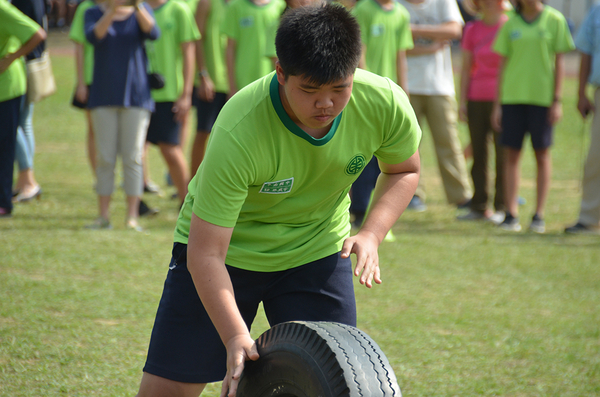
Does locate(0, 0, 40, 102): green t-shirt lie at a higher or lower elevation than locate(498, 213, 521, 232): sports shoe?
higher

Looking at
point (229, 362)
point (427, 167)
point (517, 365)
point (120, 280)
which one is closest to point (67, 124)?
point (427, 167)

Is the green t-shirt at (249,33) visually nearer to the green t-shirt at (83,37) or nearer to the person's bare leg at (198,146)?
the person's bare leg at (198,146)

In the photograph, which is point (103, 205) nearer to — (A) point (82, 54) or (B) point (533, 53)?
(A) point (82, 54)

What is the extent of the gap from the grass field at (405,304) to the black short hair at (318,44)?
199 cm

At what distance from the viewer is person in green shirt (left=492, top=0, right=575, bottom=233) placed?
6945 mm

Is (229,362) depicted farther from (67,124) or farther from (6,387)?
(67,124)

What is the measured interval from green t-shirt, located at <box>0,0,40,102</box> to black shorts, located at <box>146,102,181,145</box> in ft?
4.07

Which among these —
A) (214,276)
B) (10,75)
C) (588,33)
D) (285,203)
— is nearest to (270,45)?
(10,75)

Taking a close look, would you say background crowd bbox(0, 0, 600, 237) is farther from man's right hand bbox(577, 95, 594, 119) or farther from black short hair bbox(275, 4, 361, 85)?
black short hair bbox(275, 4, 361, 85)

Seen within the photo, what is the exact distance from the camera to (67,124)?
13.3 m

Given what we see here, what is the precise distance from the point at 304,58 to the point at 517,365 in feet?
8.32

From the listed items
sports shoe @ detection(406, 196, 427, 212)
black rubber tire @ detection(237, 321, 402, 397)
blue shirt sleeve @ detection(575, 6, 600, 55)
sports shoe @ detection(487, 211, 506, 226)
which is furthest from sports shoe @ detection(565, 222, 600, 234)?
black rubber tire @ detection(237, 321, 402, 397)

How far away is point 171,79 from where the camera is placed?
22.7 ft

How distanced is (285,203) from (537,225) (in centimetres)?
506
